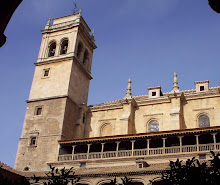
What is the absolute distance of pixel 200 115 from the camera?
99.1 ft

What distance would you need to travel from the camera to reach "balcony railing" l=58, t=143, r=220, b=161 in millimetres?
24328

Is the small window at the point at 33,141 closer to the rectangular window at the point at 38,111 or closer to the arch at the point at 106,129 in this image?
the rectangular window at the point at 38,111

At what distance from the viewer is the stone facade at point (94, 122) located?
2544 cm

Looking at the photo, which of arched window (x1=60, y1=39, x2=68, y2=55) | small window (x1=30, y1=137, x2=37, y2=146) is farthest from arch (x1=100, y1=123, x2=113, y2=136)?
arched window (x1=60, y1=39, x2=68, y2=55)

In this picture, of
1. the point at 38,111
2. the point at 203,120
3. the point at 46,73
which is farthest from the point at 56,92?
the point at 203,120

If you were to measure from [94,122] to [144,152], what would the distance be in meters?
8.92

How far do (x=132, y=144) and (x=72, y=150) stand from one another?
599 cm

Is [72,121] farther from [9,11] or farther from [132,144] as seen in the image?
[9,11]

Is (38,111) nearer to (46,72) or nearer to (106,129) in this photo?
(46,72)

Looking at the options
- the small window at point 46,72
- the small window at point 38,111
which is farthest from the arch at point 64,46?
the small window at point 38,111

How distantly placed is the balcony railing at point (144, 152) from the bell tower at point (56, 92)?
6.85 ft

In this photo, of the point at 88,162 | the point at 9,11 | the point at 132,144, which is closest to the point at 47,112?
the point at 88,162

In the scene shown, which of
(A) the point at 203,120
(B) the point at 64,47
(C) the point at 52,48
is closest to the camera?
(A) the point at 203,120

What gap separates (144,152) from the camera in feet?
85.2
